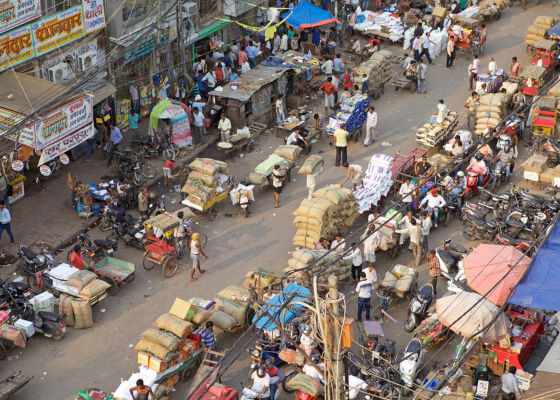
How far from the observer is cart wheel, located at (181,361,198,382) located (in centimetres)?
1917

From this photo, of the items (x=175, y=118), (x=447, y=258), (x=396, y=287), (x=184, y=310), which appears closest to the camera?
(x=184, y=310)

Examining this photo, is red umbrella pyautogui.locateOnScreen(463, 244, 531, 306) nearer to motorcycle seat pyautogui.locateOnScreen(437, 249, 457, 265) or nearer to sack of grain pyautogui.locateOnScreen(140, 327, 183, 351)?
motorcycle seat pyautogui.locateOnScreen(437, 249, 457, 265)

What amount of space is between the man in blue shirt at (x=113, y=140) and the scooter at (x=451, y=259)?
1125 cm

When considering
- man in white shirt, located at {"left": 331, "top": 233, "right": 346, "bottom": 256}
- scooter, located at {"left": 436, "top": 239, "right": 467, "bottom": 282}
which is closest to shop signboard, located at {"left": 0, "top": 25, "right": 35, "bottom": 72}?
man in white shirt, located at {"left": 331, "top": 233, "right": 346, "bottom": 256}

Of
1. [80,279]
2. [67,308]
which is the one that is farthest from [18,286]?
[80,279]

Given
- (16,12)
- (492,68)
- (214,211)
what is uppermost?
(16,12)

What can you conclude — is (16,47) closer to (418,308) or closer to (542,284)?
(418,308)

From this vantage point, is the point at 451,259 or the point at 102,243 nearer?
the point at 451,259

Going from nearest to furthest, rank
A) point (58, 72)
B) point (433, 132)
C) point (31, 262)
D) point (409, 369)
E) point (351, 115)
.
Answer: point (409, 369), point (31, 262), point (58, 72), point (433, 132), point (351, 115)

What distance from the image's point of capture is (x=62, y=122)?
78.3 ft

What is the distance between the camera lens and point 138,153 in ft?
91.9

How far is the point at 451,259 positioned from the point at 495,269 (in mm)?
2444

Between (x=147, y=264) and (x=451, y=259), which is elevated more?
(x=451, y=259)

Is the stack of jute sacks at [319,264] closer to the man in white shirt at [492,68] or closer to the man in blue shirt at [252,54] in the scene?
the man in blue shirt at [252,54]
